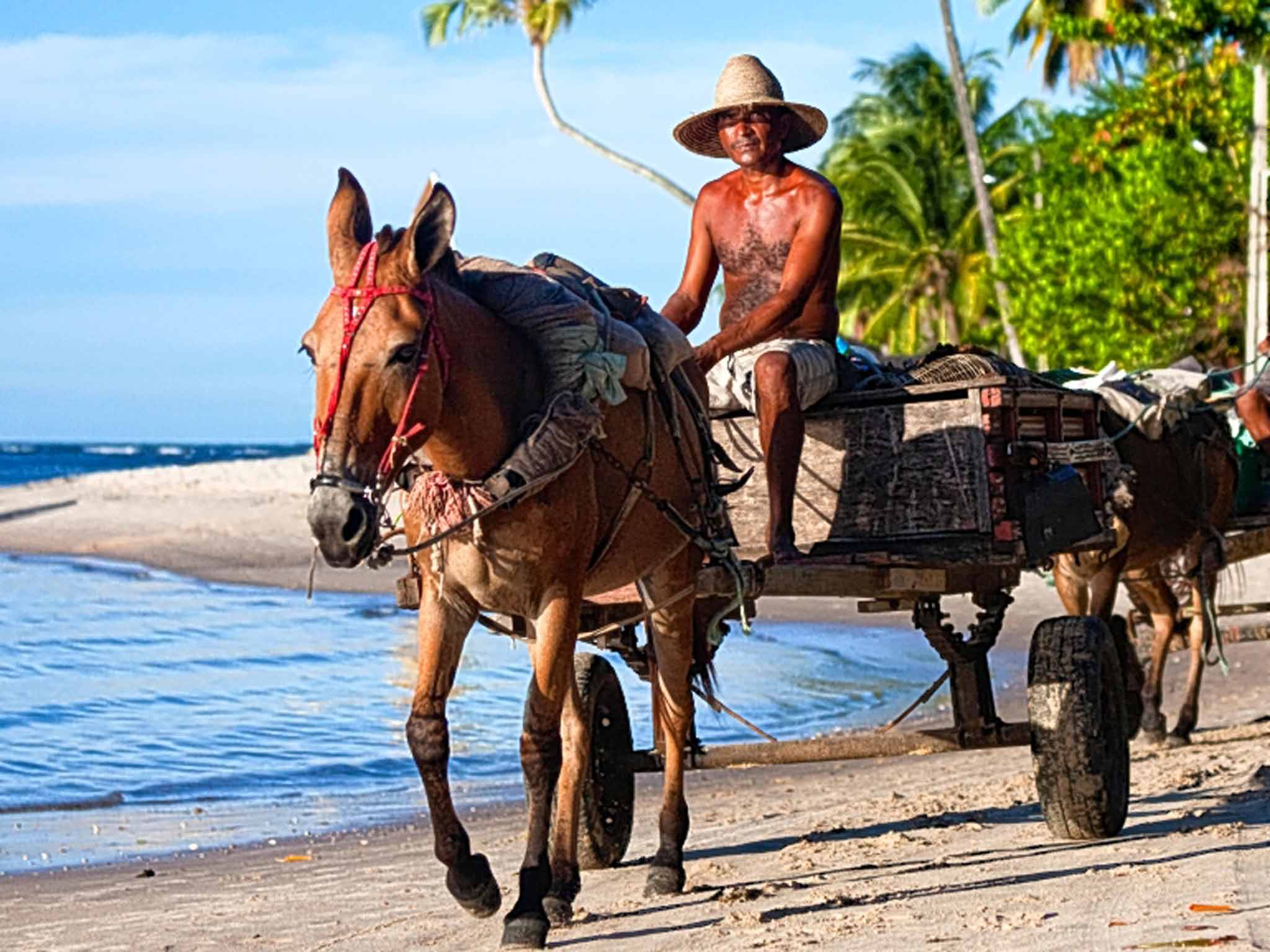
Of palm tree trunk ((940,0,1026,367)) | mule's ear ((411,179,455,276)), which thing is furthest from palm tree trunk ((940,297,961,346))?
mule's ear ((411,179,455,276))

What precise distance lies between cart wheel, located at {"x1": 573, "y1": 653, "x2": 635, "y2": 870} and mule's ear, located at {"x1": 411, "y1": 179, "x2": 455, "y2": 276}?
2593 mm

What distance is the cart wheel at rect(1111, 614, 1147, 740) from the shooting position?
1026cm

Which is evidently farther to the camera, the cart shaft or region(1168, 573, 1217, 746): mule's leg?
region(1168, 573, 1217, 746): mule's leg

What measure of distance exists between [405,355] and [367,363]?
0.12 m

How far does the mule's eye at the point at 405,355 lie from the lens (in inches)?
219

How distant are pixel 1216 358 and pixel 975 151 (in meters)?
7.12

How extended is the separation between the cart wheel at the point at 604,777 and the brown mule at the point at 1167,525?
9.79 ft

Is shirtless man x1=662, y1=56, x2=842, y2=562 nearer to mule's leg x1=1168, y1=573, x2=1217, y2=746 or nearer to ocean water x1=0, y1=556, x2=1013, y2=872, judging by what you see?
ocean water x1=0, y1=556, x2=1013, y2=872

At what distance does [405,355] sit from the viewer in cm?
557

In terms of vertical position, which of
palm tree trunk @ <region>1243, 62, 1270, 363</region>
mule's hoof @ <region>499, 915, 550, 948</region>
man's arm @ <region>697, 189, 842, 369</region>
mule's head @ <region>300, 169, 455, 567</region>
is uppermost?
palm tree trunk @ <region>1243, 62, 1270, 363</region>

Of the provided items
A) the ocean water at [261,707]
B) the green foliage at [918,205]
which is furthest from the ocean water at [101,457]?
the ocean water at [261,707]

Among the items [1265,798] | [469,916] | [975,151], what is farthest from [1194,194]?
[469,916]

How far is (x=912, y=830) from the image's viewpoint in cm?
852

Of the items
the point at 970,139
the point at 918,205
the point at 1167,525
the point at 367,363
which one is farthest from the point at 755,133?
the point at 918,205
